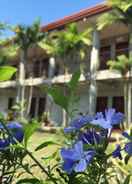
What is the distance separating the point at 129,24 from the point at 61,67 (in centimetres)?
913

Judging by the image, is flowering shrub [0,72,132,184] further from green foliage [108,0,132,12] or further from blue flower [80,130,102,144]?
green foliage [108,0,132,12]

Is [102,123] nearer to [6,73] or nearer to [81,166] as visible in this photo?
[81,166]

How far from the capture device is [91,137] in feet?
4.51

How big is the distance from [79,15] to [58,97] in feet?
82.6

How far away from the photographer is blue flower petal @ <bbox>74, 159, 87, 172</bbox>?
1.21m

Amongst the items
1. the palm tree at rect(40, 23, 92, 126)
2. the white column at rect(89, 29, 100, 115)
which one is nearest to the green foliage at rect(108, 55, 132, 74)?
the white column at rect(89, 29, 100, 115)

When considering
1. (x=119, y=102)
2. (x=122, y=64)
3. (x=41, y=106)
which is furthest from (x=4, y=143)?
(x=41, y=106)

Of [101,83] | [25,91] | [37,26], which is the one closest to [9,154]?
[101,83]

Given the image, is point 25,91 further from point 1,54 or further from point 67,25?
point 67,25

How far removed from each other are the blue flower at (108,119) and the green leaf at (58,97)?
112 millimetres

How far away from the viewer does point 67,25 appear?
26781mm

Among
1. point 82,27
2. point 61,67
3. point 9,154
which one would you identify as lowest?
point 9,154

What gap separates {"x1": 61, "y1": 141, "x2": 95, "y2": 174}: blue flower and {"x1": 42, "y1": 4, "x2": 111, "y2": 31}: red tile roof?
23.3m

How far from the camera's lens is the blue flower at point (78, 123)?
4.44ft
